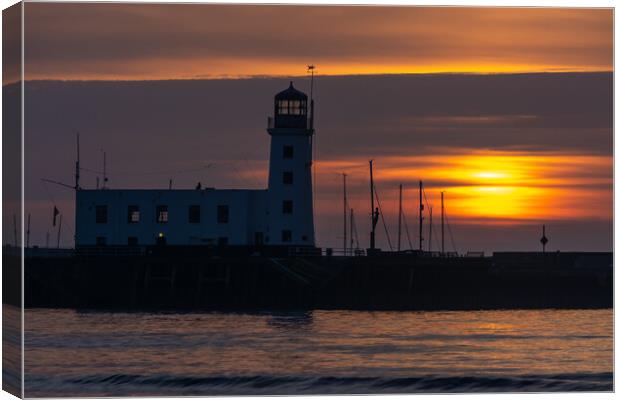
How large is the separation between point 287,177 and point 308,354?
2290 cm

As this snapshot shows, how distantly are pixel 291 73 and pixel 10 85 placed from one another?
23.7 feet

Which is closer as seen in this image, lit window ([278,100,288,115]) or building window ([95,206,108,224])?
lit window ([278,100,288,115])

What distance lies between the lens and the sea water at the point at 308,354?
87.7ft

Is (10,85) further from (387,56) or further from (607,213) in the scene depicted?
(607,213)

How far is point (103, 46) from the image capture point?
26.6m

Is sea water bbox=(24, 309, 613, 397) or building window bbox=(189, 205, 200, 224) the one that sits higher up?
building window bbox=(189, 205, 200, 224)

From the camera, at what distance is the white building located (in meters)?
55.0

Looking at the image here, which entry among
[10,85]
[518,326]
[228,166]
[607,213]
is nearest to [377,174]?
[228,166]

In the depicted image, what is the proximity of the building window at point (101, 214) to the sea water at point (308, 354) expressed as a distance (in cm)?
701

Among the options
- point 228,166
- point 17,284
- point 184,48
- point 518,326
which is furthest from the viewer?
point 518,326

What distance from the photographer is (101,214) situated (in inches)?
2231

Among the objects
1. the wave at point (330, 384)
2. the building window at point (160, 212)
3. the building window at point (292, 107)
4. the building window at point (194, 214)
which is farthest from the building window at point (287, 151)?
the wave at point (330, 384)

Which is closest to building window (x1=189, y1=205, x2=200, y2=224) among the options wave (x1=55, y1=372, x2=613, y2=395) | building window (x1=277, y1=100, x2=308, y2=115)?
building window (x1=277, y1=100, x2=308, y2=115)

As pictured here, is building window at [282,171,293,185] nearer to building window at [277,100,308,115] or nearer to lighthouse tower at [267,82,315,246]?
lighthouse tower at [267,82,315,246]
